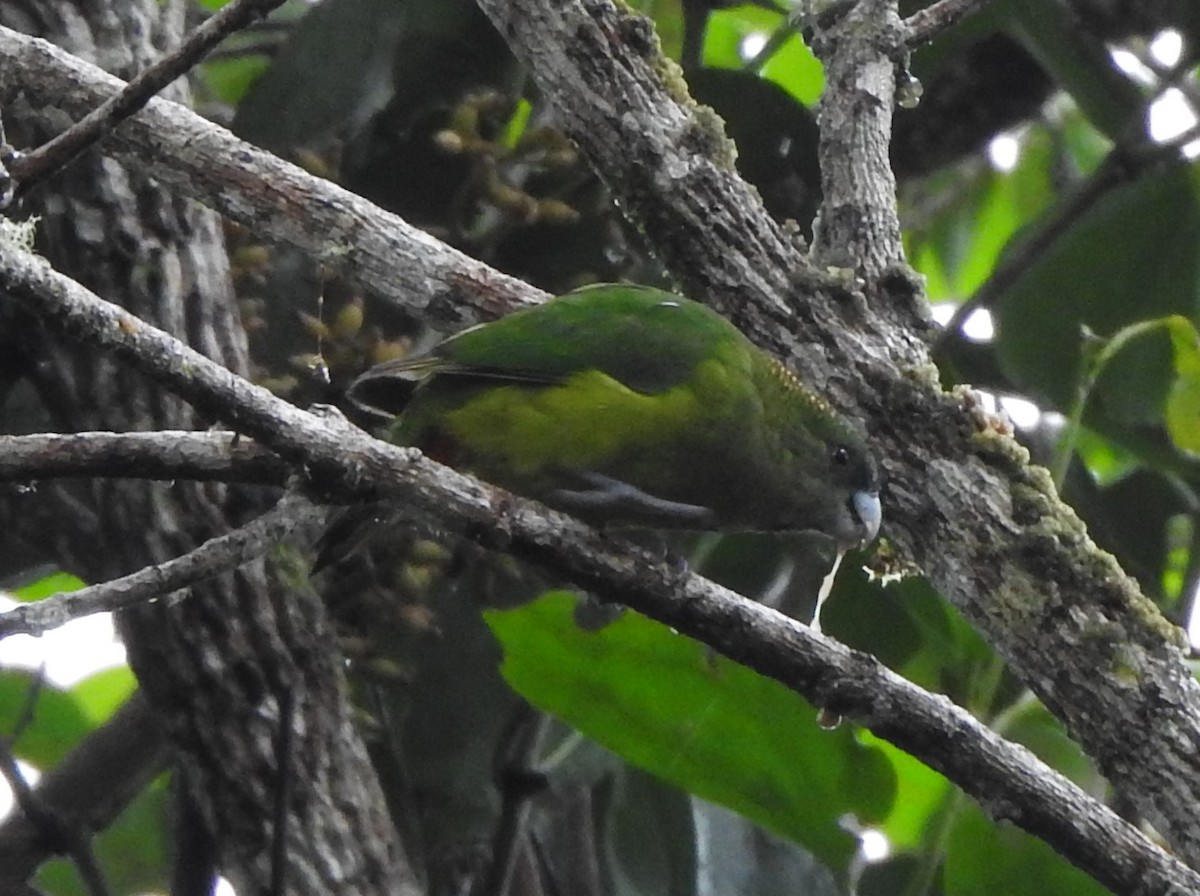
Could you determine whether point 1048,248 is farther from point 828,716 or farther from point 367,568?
point 828,716

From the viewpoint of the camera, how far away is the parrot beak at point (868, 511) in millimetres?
2443

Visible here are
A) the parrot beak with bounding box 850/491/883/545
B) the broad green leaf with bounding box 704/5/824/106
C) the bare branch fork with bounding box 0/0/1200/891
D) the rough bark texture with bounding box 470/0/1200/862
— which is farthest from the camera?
the broad green leaf with bounding box 704/5/824/106

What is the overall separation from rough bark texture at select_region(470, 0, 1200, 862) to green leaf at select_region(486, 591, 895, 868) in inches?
15.2

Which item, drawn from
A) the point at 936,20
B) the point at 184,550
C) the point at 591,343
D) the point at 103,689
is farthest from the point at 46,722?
the point at 936,20

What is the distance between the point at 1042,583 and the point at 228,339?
1553 mm

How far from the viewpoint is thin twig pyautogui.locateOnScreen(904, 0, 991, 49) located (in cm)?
249

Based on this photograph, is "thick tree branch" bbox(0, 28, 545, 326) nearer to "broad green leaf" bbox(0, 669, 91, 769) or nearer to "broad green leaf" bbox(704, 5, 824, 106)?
"broad green leaf" bbox(0, 669, 91, 769)

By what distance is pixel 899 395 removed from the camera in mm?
2244

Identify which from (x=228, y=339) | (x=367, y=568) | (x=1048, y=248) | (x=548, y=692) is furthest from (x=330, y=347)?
(x=1048, y=248)

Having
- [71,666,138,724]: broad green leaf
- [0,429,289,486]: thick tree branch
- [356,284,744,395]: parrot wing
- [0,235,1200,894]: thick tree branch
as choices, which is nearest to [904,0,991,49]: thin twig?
[356,284,744,395]: parrot wing

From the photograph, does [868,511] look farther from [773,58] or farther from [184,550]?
[773,58]

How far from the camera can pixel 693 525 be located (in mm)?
2770

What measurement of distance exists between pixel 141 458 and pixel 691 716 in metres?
1.06

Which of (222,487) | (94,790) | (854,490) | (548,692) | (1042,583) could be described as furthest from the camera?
(94,790)
